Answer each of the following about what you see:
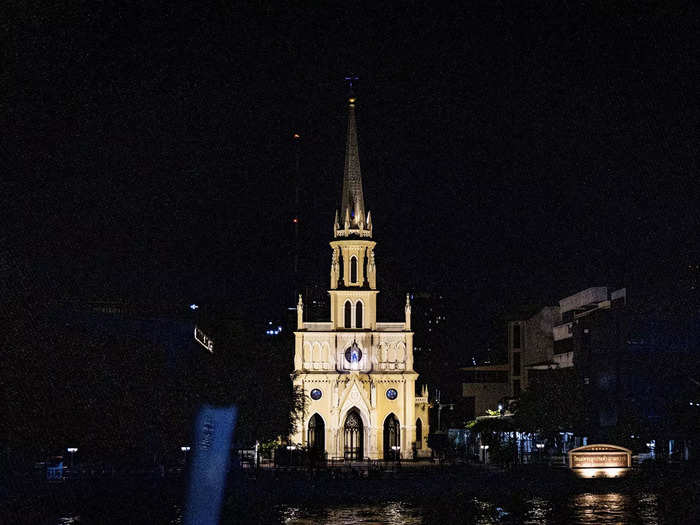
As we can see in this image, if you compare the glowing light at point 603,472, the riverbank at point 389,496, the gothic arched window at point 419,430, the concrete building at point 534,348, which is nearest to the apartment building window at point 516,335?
the concrete building at point 534,348

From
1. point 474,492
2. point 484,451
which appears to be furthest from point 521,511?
point 484,451

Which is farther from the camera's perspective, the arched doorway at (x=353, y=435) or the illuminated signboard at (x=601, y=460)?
the arched doorway at (x=353, y=435)

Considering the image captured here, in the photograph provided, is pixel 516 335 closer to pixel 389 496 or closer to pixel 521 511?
pixel 389 496

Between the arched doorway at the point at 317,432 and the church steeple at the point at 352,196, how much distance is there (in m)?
17.9

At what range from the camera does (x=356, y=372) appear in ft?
370

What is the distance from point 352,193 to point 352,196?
439 millimetres

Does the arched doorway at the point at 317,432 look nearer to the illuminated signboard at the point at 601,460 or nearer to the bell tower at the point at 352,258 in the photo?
the bell tower at the point at 352,258

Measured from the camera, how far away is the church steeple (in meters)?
117

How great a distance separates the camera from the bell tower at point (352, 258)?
4537 inches

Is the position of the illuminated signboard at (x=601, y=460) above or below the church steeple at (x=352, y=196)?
below

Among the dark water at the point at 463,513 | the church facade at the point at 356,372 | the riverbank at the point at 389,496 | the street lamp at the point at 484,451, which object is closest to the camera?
the dark water at the point at 463,513

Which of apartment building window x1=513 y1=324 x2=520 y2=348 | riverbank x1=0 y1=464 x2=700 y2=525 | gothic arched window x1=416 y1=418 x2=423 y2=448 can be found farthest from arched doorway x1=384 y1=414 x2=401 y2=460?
riverbank x1=0 y1=464 x2=700 y2=525

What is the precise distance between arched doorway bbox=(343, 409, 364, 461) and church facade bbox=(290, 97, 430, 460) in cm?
9

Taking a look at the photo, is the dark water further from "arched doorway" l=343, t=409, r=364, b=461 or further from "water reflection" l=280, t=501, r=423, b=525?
"arched doorway" l=343, t=409, r=364, b=461
